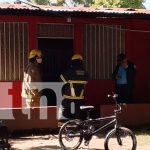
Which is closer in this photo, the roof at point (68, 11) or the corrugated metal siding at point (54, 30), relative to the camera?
the roof at point (68, 11)

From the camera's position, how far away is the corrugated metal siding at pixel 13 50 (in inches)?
521

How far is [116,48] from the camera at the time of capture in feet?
46.8

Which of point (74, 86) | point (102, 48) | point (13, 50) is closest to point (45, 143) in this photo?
point (74, 86)

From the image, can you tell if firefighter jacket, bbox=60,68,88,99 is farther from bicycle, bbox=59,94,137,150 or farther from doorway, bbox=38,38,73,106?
doorway, bbox=38,38,73,106

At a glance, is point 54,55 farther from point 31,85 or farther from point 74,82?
point 74,82

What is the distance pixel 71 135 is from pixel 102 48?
15.1 ft

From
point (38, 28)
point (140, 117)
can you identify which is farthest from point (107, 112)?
point (38, 28)

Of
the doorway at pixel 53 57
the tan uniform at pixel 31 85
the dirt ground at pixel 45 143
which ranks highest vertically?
the doorway at pixel 53 57

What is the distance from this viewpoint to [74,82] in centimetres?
1170

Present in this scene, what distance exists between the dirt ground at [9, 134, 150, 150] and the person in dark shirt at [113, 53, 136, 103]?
2.01 m

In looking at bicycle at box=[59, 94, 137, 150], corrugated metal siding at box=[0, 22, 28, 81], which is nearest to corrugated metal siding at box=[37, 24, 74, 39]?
corrugated metal siding at box=[0, 22, 28, 81]

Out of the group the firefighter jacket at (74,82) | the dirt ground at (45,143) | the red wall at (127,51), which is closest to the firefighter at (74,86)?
the firefighter jacket at (74,82)

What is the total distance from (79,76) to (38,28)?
7.85 feet

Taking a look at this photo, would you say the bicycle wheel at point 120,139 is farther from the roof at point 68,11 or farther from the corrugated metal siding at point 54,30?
the corrugated metal siding at point 54,30
